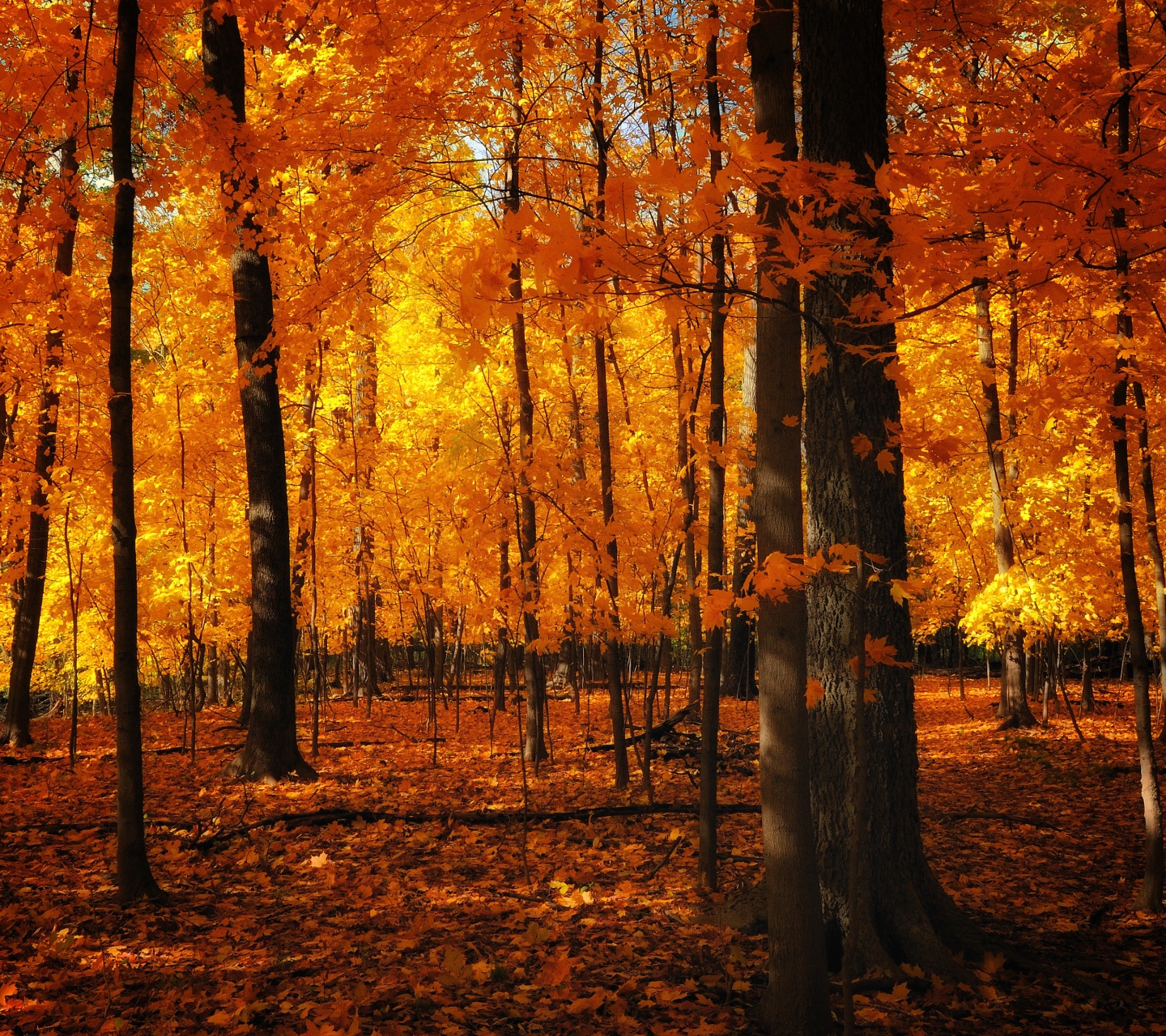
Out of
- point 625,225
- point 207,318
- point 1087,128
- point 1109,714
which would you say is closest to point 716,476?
point 625,225

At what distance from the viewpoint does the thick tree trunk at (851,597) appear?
3.95 metres

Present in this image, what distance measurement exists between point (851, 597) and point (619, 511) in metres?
4.08

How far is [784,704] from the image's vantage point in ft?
9.78

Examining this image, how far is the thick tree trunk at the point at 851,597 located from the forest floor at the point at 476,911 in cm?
38

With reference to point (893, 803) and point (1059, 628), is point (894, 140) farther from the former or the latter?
point (1059, 628)

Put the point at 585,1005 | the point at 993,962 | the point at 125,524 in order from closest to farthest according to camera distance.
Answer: the point at 585,1005 → the point at 993,962 → the point at 125,524

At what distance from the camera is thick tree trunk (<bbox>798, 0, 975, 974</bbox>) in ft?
13.0

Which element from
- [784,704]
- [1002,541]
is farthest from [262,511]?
[1002,541]

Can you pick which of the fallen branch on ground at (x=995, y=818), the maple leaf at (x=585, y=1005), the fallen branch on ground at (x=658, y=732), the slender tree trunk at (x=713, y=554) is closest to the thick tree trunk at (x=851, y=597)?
the slender tree trunk at (x=713, y=554)

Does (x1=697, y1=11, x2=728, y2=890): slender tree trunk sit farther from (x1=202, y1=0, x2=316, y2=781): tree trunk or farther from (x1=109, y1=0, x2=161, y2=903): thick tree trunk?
(x1=202, y1=0, x2=316, y2=781): tree trunk

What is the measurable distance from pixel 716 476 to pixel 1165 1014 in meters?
3.27

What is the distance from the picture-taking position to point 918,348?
1222cm

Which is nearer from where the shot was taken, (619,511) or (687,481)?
(687,481)

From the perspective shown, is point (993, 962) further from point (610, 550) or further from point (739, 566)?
point (739, 566)
